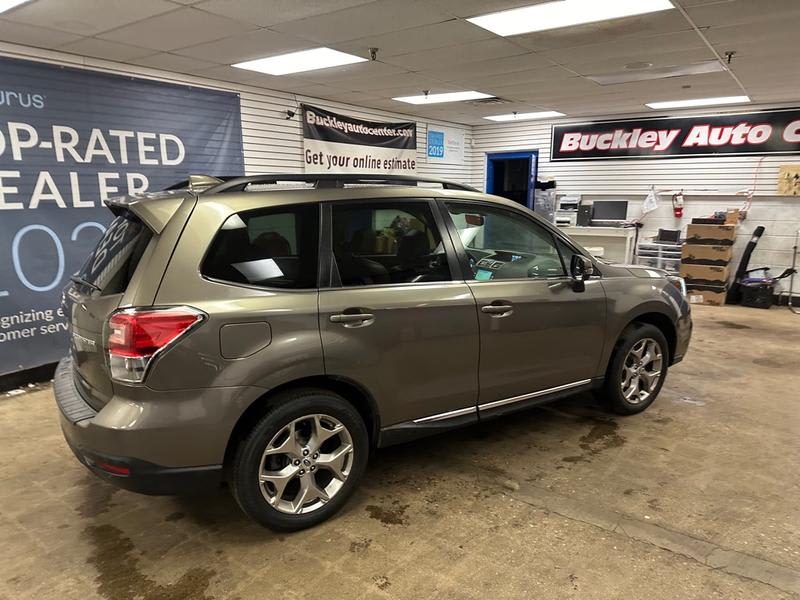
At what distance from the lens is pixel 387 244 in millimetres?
2715

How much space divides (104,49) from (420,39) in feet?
8.95

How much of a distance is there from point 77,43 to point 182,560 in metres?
4.26

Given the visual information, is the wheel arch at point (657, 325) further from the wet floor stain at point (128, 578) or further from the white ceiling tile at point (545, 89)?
the white ceiling tile at point (545, 89)

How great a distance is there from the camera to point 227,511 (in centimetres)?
269

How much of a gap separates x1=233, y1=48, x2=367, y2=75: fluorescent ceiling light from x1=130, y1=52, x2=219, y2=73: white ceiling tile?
1.20 ft

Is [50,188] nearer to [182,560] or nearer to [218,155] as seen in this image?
[218,155]

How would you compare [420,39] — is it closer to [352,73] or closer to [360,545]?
[352,73]

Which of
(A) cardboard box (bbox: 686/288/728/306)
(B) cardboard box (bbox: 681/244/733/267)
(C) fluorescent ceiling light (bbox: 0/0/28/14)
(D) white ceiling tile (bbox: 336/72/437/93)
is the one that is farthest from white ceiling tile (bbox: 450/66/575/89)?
(A) cardboard box (bbox: 686/288/728/306)

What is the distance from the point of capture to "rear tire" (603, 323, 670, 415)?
3645mm

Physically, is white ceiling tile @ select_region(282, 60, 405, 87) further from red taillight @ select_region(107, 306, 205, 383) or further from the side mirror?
red taillight @ select_region(107, 306, 205, 383)

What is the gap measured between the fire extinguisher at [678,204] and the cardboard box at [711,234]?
58cm

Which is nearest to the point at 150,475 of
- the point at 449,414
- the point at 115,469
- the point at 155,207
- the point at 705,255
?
the point at 115,469

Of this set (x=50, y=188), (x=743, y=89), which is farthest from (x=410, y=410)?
(x=743, y=89)

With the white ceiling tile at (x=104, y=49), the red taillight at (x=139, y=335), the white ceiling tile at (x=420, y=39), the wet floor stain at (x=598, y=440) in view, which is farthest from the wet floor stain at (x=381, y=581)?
the white ceiling tile at (x=104, y=49)
